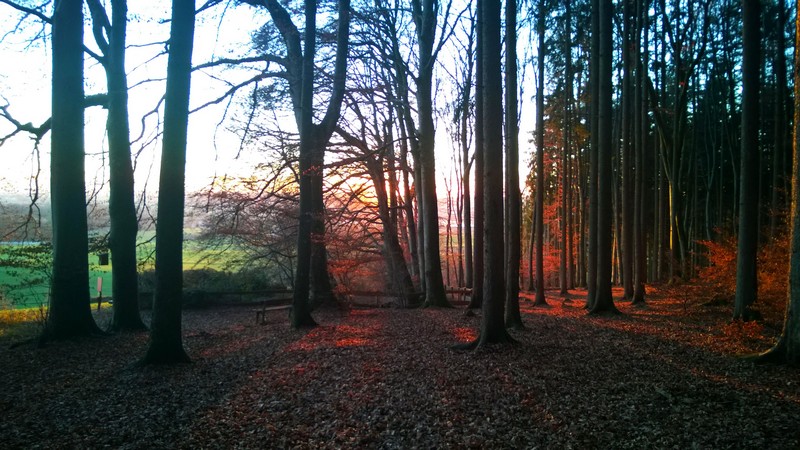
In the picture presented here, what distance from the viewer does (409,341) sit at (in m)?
9.78


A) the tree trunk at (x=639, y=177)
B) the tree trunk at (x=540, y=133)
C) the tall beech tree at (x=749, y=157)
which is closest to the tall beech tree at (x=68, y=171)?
the tree trunk at (x=540, y=133)

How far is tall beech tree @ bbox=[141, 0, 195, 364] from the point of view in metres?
8.03

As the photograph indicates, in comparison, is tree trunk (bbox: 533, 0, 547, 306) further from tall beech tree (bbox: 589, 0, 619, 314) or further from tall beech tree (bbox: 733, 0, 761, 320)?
tall beech tree (bbox: 733, 0, 761, 320)

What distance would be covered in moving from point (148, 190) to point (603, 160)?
38.8 feet

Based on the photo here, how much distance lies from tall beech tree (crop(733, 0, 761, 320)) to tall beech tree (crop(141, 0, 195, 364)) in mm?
10382

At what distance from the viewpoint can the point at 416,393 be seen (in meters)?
6.14

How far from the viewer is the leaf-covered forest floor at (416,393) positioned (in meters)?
4.77

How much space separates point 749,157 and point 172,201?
1086cm

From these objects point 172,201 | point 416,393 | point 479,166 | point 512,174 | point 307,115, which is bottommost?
point 416,393

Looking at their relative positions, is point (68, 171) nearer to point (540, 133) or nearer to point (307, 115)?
point (307, 115)

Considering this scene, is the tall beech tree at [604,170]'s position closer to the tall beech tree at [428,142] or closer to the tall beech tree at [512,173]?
the tall beech tree at [512,173]

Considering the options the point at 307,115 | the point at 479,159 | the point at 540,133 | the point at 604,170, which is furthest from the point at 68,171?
the point at 540,133

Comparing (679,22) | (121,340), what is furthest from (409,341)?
(679,22)

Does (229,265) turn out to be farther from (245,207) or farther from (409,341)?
(409,341)
